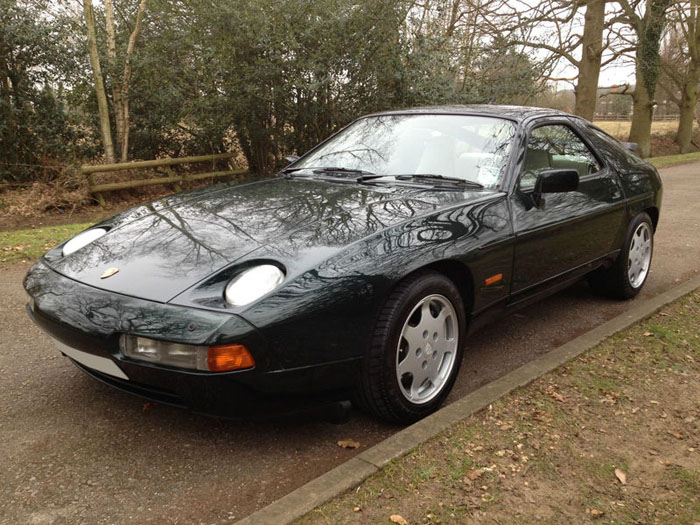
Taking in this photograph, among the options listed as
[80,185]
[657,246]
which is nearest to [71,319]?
[657,246]

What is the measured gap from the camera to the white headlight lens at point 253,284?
93.0 inches

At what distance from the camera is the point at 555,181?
11.3 ft

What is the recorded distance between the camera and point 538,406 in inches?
115

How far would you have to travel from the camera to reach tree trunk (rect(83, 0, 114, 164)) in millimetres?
10337

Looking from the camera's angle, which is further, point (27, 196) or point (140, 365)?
point (27, 196)

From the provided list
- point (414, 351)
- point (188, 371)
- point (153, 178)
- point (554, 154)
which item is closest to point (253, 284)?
point (188, 371)

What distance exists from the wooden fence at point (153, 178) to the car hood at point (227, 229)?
738 centimetres

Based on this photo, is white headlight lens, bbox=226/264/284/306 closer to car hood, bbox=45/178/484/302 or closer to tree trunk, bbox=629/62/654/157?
car hood, bbox=45/178/484/302

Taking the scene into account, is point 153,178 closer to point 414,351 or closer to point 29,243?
point 29,243

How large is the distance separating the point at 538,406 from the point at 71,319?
2149 mm

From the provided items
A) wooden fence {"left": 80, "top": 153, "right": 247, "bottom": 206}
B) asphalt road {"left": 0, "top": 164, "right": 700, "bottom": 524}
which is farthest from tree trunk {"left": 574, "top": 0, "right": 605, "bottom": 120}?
asphalt road {"left": 0, "top": 164, "right": 700, "bottom": 524}

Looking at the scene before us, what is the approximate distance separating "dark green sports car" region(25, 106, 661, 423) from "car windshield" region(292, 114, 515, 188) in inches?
0.5

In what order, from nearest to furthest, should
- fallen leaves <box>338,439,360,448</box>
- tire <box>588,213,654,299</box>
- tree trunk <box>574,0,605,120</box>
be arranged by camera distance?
fallen leaves <box>338,439,360,448</box> < tire <box>588,213,654,299</box> < tree trunk <box>574,0,605,120</box>

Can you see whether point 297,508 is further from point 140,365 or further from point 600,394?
point 600,394
